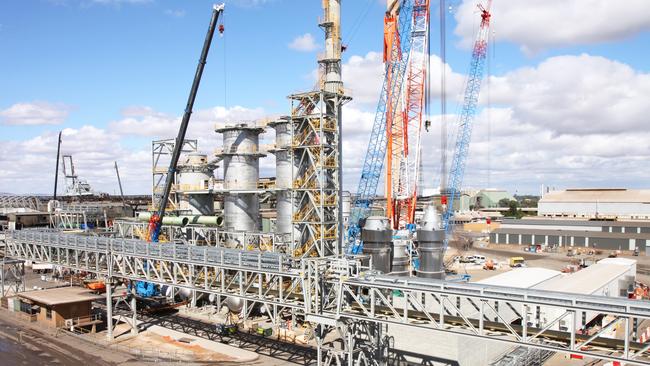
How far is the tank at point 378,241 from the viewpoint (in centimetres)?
4344

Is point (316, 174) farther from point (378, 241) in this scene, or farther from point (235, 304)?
point (235, 304)

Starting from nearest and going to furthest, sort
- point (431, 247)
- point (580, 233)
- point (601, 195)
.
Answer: point (431, 247) < point (580, 233) < point (601, 195)

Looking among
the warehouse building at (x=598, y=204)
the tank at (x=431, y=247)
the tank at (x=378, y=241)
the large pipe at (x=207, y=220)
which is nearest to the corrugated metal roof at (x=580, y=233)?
the warehouse building at (x=598, y=204)

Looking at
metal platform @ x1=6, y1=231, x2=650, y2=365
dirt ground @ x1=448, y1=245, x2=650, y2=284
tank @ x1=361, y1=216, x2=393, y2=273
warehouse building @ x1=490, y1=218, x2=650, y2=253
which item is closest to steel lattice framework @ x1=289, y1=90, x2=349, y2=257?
tank @ x1=361, y1=216, x2=393, y2=273

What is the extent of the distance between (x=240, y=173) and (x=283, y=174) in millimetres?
6381

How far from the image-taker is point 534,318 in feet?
117

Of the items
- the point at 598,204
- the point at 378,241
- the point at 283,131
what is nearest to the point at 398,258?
the point at 378,241

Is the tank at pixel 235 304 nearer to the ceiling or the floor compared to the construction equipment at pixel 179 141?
nearer to the floor

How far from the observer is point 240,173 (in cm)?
5062

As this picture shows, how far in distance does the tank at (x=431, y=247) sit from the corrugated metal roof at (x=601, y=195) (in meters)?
115

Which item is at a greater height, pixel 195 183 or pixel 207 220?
pixel 195 183

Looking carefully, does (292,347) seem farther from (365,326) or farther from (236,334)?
(365,326)

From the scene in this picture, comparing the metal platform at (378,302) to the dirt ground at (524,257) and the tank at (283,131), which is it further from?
the dirt ground at (524,257)

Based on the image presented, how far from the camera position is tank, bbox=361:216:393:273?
143ft
